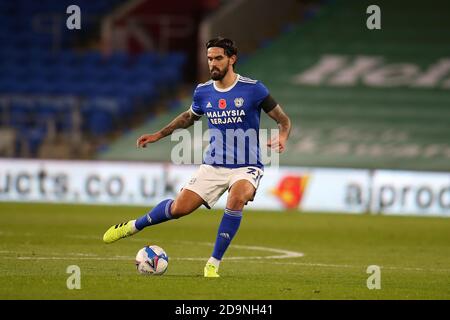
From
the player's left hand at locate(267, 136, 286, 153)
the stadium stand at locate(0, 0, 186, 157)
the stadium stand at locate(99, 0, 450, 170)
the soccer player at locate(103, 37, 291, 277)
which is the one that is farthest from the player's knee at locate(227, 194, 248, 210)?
the stadium stand at locate(0, 0, 186, 157)

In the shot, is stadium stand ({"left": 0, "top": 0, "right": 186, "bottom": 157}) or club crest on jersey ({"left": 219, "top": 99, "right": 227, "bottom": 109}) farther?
stadium stand ({"left": 0, "top": 0, "right": 186, "bottom": 157})

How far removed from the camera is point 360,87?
1193 inches

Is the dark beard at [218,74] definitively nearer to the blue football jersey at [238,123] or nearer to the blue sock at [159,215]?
the blue football jersey at [238,123]

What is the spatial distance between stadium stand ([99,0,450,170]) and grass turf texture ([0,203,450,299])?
20.0 ft

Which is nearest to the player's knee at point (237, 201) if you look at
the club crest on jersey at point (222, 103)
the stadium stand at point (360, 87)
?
the club crest on jersey at point (222, 103)

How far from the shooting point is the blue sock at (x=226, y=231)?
34.0ft

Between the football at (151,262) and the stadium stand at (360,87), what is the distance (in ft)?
55.8

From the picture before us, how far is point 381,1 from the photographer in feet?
103

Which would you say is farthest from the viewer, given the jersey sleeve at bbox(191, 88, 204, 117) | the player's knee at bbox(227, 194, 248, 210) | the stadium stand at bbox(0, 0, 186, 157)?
the stadium stand at bbox(0, 0, 186, 157)

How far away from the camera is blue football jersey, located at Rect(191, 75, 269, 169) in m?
10.8

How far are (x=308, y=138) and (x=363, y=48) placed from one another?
4.08 metres

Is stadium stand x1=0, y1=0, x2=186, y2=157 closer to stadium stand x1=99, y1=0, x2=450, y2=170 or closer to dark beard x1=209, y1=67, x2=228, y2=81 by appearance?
stadium stand x1=99, y1=0, x2=450, y2=170
